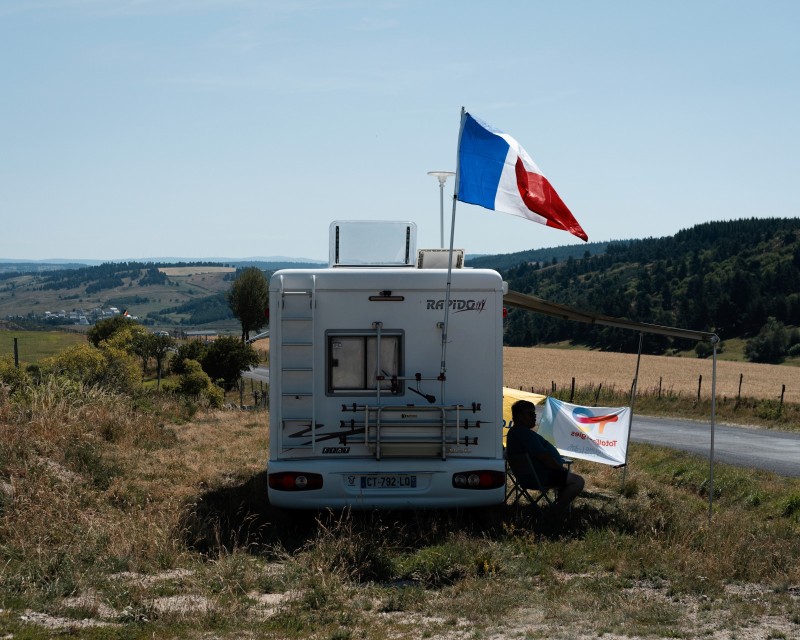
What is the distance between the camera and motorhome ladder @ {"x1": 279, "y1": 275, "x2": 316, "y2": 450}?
8.62 meters

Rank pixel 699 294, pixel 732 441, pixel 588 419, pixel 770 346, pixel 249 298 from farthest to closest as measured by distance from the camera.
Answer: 1. pixel 699 294
2. pixel 770 346
3. pixel 249 298
4. pixel 732 441
5. pixel 588 419

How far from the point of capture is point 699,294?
122125 mm

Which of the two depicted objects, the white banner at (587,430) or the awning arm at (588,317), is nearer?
the awning arm at (588,317)

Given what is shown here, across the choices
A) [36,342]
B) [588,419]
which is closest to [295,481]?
[588,419]

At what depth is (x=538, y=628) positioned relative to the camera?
230 inches

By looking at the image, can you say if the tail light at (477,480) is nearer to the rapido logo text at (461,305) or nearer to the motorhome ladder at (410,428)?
the motorhome ladder at (410,428)

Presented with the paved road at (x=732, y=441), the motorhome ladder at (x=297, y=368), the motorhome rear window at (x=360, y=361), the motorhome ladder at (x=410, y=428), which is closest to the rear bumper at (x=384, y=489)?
the motorhome ladder at (x=410, y=428)

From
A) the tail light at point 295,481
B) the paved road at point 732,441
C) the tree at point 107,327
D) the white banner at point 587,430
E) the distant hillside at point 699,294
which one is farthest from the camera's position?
the distant hillside at point 699,294

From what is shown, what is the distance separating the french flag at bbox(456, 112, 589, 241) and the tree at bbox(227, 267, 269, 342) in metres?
62.4

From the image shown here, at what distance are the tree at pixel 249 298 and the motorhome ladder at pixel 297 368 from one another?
206ft

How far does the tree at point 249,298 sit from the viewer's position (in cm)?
7106

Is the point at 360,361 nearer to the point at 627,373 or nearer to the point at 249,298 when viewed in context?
the point at 627,373

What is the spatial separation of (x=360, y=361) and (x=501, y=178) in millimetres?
2254

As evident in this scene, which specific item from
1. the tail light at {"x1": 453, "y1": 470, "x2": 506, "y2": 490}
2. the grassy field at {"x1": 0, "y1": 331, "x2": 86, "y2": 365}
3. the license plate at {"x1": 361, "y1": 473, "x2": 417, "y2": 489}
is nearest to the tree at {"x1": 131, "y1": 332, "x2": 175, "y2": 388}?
the grassy field at {"x1": 0, "y1": 331, "x2": 86, "y2": 365}
